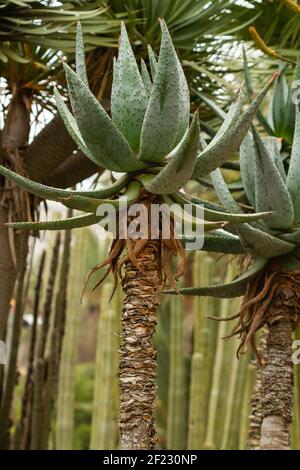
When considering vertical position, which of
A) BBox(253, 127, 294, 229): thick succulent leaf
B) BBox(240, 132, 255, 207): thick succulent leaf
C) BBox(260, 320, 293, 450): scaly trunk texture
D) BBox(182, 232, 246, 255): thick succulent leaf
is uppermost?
BBox(240, 132, 255, 207): thick succulent leaf

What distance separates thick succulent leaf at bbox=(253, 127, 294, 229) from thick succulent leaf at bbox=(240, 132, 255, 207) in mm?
226

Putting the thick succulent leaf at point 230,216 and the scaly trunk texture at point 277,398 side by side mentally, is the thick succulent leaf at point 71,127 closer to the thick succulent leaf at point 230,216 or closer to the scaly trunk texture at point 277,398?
the thick succulent leaf at point 230,216

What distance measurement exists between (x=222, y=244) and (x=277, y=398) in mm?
553

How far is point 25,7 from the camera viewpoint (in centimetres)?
370

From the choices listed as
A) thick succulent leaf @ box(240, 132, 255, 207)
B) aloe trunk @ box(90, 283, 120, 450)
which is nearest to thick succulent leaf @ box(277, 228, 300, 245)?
thick succulent leaf @ box(240, 132, 255, 207)

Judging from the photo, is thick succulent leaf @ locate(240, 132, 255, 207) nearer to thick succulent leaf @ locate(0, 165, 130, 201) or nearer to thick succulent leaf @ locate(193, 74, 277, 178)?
thick succulent leaf @ locate(193, 74, 277, 178)

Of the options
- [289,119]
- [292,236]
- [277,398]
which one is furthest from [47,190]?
[289,119]

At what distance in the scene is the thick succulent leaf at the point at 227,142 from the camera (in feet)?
7.61

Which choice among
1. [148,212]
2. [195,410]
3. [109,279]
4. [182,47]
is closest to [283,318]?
[148,212]

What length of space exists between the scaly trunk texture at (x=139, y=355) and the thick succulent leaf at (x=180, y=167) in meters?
0.18

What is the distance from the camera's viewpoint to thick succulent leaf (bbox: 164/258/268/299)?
2889mm

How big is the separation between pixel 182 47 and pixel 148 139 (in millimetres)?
1687

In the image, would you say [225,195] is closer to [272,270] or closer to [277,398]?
[272,270]

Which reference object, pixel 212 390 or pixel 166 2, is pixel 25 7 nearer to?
pixel 166 2
